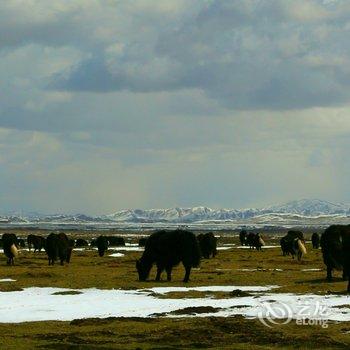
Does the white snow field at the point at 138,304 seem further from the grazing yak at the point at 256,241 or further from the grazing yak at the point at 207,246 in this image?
the grazing yak at the point at 256,241

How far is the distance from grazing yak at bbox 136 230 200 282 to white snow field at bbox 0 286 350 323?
571cm

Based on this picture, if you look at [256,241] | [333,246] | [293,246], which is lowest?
[256,241]

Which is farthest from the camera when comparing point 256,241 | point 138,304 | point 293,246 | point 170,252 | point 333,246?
point 256,241

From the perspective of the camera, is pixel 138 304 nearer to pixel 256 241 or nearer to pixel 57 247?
pixel 57 247

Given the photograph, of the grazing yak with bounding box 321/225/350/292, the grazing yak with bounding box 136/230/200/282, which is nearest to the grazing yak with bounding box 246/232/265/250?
the grazing yak with bounding box 136/230/200/282

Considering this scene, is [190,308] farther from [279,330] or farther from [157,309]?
[279,330]

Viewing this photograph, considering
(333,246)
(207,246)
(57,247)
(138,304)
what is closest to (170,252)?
(333,246)

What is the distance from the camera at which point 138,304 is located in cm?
2662

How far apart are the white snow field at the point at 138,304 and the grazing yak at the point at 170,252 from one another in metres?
5.71

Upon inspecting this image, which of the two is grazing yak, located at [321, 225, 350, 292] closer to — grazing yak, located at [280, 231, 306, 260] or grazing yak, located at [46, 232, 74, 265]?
grazing yak, located at [46, 232, 74, 265]

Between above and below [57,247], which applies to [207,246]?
below

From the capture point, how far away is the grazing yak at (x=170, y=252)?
36812 millimetres

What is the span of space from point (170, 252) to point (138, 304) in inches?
440

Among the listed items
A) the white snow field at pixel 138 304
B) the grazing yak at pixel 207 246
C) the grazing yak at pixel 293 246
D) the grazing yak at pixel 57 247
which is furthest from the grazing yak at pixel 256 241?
the white snow field at pixel 138 304
